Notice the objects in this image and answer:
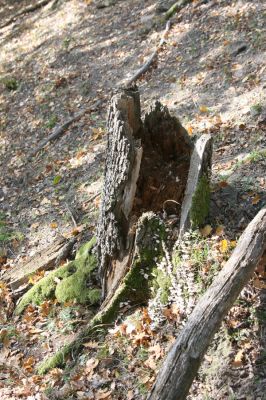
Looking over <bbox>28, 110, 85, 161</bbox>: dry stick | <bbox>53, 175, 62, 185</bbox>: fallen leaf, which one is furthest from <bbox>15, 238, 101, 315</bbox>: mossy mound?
<bbox>28, 110, 85, 161</bbox>: dry stick

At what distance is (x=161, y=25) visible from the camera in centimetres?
1075

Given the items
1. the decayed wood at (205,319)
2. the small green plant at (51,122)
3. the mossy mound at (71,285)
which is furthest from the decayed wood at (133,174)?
the small green plant at (51,122)

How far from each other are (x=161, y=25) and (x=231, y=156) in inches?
235

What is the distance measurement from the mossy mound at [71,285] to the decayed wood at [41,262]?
12.6 inches

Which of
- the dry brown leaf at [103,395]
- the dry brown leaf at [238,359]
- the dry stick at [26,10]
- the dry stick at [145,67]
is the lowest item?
the dry brown leaf at [103,395]

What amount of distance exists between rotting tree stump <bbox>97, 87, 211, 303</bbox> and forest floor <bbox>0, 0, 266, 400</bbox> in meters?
0.54

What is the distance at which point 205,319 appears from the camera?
3.34 m

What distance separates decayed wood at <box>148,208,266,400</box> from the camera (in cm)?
307

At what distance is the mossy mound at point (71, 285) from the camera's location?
205 inches

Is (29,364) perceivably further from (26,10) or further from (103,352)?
(26,10)

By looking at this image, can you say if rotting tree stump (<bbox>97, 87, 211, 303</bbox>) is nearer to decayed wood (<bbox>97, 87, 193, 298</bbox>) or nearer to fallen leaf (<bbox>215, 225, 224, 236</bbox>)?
decayed wood (<bbox>97, 87, 193, 298</bbox>)

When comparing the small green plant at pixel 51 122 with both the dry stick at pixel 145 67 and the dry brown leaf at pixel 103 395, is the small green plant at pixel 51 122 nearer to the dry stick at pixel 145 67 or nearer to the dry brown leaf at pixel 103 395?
the dry stick at pixel 145 67

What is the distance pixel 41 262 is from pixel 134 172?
2411 mm

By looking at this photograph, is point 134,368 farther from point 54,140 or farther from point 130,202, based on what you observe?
point 54,140
